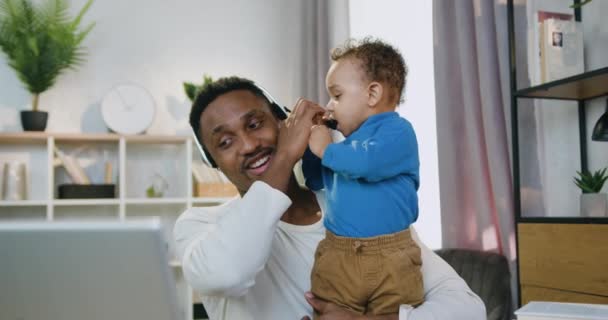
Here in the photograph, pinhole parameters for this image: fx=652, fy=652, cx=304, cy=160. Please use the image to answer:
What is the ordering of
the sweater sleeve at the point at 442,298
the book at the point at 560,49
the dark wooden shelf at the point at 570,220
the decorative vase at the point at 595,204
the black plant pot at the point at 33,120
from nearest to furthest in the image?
1. the sweater sleeve at the point at 442,298
2. the dark wooden shelf at the point at 570,220
3. the decorative vase at the point at 595,204
4. the book at the point at 560,49
5. the black plant pot at the point at 33,120

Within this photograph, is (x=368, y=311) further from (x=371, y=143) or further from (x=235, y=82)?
(x=235, y=82)

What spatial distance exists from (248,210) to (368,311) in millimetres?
346

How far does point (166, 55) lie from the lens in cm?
490

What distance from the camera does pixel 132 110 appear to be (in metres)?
4.41

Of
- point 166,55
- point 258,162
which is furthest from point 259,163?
point 166,55

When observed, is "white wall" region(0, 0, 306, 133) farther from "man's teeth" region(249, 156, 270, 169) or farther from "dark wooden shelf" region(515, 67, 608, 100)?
"man's teeth" region(249, 156, 270, 169)

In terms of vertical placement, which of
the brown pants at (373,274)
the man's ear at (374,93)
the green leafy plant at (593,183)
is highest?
the man's ear at (374,93)

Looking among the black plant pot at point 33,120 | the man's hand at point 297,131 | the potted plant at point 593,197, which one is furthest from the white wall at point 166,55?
the man's hand at point 297,131

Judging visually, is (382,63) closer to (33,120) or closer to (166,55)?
(33,120)

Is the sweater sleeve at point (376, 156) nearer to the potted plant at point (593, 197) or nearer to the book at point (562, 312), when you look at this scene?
the book at point (562, 312)

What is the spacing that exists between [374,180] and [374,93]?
10.2 inches

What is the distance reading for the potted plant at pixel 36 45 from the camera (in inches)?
162

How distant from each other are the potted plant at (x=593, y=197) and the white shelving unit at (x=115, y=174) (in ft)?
9.21

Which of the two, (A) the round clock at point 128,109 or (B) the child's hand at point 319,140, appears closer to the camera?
(B) the child's hand at point 319,140
